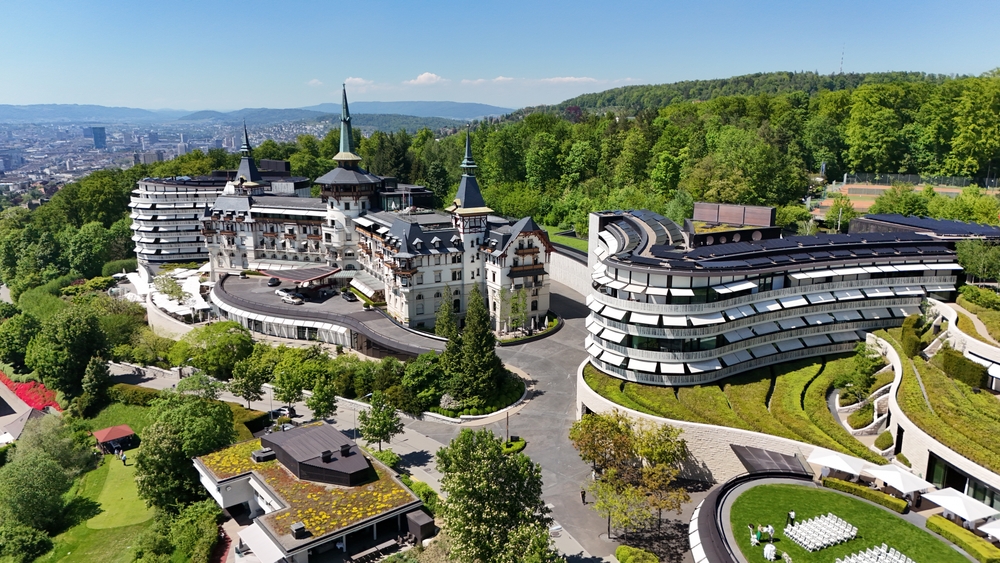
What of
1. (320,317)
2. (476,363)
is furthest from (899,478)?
(320,317)

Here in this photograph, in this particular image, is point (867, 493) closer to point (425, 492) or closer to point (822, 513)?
point (822, 513)

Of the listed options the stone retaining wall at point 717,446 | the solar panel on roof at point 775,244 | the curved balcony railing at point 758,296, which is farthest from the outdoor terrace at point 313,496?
the solar panel on roof at point 775,244

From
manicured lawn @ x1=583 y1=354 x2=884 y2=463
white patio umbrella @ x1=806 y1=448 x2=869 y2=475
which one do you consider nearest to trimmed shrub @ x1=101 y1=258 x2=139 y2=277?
manicured lawn @ x1=583 y1=354 x2=884 y2=463

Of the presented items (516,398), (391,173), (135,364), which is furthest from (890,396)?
(391,173)

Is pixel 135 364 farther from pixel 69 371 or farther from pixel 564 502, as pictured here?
pixel 564 502

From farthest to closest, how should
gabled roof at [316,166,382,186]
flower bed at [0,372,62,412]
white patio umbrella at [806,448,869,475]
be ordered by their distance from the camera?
gabled roof at [316,166,382,186] < flower bed at [0,372,62,412] < white patio umbrella at [806,448,869,475]

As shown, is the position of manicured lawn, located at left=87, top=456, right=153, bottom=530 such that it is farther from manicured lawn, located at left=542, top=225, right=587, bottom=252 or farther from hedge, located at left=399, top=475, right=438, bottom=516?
manicured lawn, located at left=542, top=225, right=587, bottom=252

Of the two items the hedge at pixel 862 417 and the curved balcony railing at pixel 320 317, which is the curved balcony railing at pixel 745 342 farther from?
the curved balcony railing at pixel 320 317
